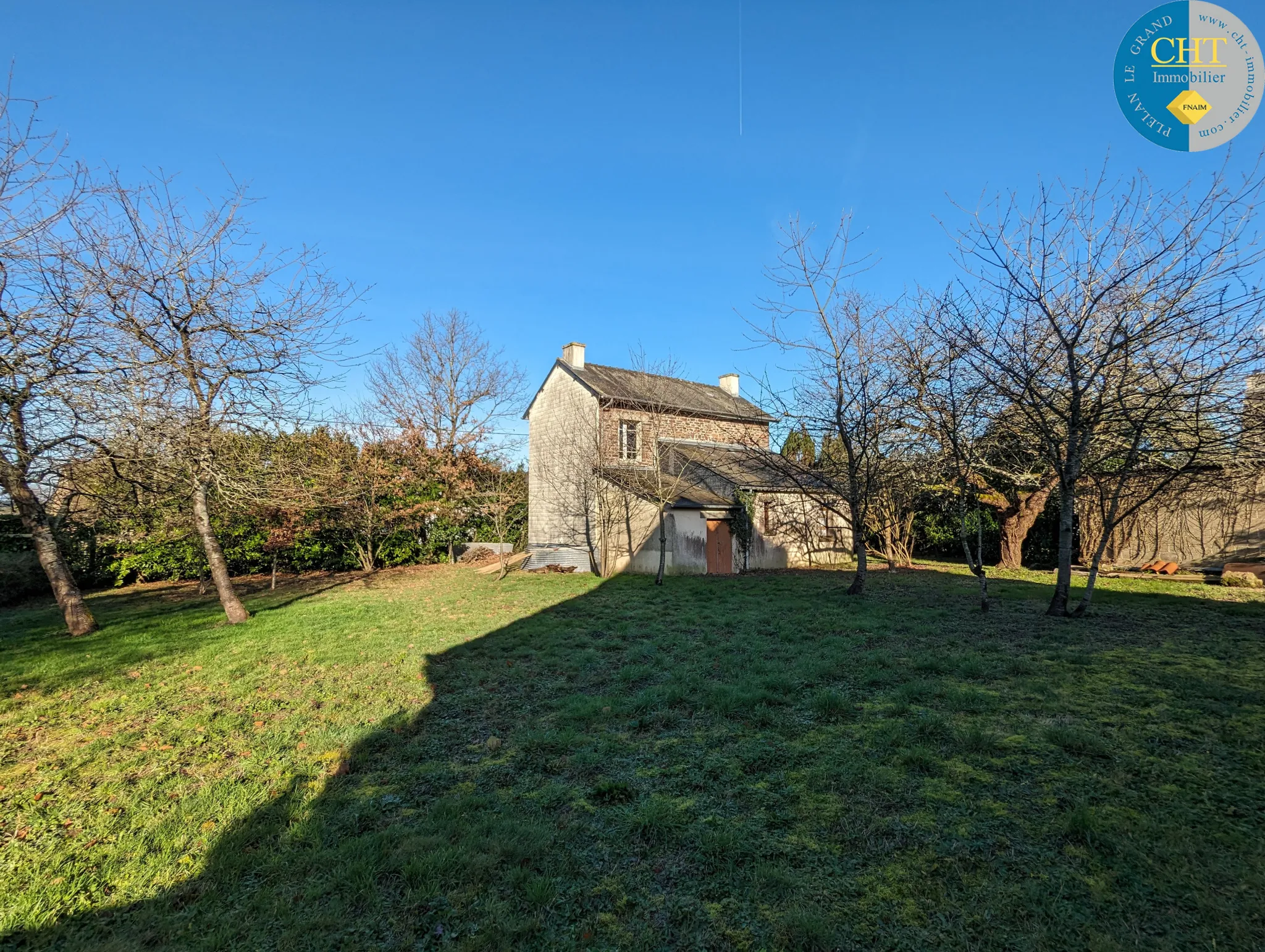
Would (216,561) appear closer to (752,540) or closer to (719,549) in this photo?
(719,549)

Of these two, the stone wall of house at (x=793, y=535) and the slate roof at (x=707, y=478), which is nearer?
the slate roof at (x=707, y=478)

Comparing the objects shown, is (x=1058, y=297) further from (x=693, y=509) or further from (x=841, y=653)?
(x=693, y=509)

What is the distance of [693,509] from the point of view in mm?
18562

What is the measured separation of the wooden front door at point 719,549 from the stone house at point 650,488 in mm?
34

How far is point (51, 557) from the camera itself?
9461 millimetres

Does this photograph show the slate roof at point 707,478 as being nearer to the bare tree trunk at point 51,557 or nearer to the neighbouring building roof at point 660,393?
the neighbouring building roof at point 660,393

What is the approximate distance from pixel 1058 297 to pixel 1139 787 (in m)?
7.82

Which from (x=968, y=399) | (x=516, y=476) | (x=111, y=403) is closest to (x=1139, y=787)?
(x=968, y=399)

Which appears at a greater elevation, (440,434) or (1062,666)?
(440,434)

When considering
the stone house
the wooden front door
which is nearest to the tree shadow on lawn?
the stone house

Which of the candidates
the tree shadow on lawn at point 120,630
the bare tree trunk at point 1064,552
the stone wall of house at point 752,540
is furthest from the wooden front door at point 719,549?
the tree shadow on lawn at point 120,630

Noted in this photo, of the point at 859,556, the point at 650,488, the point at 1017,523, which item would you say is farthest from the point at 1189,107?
the point at 650,488

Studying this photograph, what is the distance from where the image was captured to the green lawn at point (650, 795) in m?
2.93

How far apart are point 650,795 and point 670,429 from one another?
19070 mm
